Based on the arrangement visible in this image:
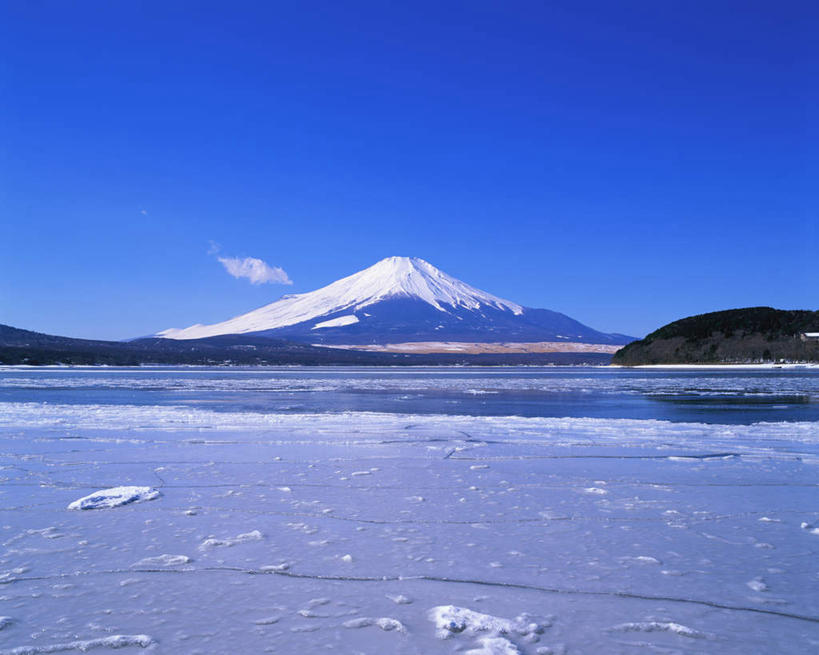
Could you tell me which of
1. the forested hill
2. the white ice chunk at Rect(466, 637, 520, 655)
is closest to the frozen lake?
the white ice chunk at Rect(466, 637, 520, 655)

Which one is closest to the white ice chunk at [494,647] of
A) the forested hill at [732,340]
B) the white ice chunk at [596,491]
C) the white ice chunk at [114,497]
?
the white ice chunk at [596,491]

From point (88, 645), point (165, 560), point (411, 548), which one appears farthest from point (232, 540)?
point (88, 645)

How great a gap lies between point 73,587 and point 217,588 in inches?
39.6

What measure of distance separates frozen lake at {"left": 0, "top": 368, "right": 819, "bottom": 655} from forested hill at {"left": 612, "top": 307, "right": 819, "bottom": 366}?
83.0 meters

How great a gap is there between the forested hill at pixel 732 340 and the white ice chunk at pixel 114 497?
87226 millimetres

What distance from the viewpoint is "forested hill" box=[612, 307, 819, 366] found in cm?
8219

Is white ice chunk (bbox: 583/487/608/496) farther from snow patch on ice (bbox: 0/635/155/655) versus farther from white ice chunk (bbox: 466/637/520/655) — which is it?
snow patch on ice (bbox: 0/635/155/655)

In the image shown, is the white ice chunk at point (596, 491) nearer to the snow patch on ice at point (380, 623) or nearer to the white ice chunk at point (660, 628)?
the white ice chunk at point (660, 628)

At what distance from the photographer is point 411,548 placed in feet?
16.5

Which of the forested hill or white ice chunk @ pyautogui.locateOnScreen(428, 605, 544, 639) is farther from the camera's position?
the forested hill

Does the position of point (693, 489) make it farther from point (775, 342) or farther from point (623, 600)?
point (775, 342)

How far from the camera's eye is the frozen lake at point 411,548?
140 inches

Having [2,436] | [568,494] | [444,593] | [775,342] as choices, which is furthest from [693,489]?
[775,342]

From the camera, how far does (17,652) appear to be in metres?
3.28
